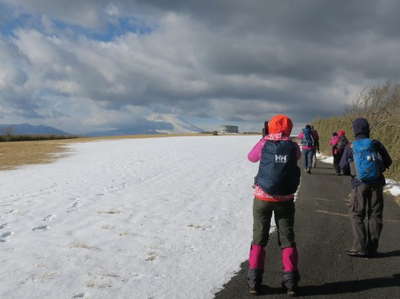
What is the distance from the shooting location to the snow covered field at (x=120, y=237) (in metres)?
4.49

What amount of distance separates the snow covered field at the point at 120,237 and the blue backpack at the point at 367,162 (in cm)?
232

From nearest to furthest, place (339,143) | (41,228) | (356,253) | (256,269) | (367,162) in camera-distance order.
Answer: (256,269) < (367,162) < (356,253) < (41,228) < (339,143)

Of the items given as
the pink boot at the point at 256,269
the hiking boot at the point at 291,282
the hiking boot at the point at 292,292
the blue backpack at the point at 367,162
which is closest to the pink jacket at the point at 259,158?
the pink boot at the point at 256,269

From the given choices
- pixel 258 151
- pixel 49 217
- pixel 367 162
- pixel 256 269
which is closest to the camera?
pixel 256 269

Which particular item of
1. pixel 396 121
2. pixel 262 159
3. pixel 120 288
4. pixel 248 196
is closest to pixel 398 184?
pixel 396 121

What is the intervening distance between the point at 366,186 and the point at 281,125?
89.6 inches

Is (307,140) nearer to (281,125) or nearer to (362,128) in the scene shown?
(362,128)

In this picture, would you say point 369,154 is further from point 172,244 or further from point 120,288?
point 120,288

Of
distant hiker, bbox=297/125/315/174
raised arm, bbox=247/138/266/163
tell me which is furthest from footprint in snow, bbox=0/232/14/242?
distant hiker, bbox=297/125/315/174

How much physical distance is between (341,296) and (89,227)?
16.1 feet

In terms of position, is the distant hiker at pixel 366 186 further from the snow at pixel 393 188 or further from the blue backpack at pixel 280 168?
the snow at pixel 393 188

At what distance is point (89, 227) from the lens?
7059mm

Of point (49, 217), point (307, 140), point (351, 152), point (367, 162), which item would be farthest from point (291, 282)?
point (307, 140)

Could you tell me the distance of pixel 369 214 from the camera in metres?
5.68
